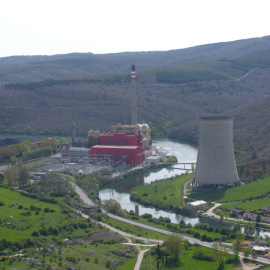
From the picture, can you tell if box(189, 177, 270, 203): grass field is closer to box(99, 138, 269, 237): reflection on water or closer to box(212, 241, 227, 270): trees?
box(99, 138, 269, 237): reflection on water

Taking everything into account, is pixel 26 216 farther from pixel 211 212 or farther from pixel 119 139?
pixel 119 139

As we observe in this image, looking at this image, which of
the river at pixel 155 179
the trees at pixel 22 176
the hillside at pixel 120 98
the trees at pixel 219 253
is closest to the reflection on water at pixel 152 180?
the river at pixel 155 179

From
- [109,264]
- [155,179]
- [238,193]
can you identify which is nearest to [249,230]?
[109,264]

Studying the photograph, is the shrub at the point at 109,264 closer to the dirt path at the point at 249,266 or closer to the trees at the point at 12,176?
the dirt path at the point at 249,266

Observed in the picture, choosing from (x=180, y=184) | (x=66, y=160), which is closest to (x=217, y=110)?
(x=66, y=160)

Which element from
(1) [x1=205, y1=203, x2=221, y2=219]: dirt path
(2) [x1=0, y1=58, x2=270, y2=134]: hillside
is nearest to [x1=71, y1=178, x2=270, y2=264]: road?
(1) [x1=205, y1=203, x2=221, y2=219]: dirt path

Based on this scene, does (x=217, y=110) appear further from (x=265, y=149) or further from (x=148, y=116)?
(x=265, y=149)
